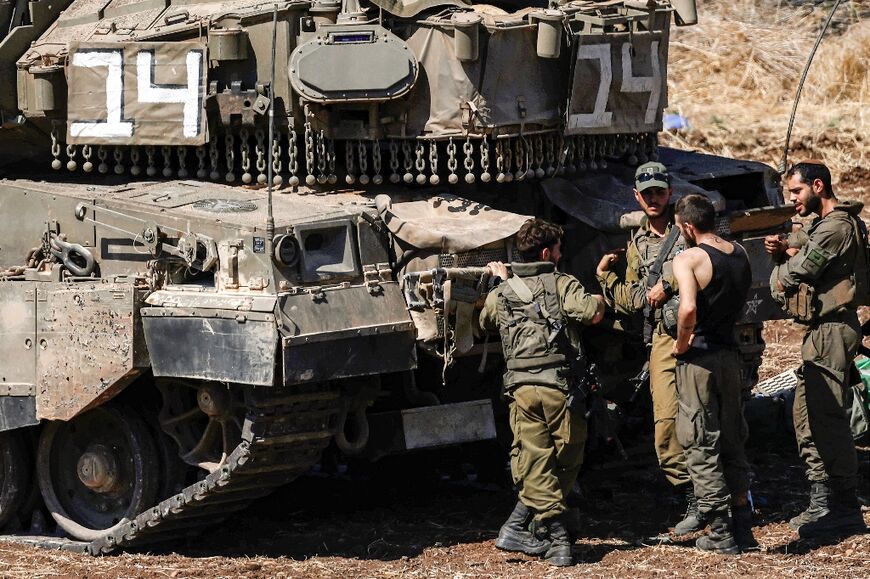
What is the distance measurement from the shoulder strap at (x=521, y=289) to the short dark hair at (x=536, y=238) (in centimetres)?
13

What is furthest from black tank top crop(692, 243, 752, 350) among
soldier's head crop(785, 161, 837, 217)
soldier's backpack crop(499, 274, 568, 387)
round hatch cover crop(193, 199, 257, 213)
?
round hatch cover crop(193, 199, 257, 213)

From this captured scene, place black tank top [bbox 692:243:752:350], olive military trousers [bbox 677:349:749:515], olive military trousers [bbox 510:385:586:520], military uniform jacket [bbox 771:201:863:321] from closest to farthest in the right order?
1. black tank top [bbox 692:243:752:350]
2. olive military trousers [bbox 677:349:749:515]
3. olive military trousers [bbox 510:385:586:520]
4. military uniform jacket [bbox 771:201:863:321]

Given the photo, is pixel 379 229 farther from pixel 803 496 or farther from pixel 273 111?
Result: pixel 803 496

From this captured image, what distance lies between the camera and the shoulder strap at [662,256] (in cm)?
878

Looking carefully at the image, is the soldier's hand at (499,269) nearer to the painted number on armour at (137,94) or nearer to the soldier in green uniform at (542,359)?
the soldier in green uniform at (542,359)

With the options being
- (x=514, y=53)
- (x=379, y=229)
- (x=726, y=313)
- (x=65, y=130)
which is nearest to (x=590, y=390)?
(x=726, y=313)

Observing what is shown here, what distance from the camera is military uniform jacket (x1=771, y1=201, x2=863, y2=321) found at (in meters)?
8.99

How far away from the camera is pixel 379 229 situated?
8898mm

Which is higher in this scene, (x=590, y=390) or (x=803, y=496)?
(x=590, y=390)

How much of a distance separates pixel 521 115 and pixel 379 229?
47.1 inches

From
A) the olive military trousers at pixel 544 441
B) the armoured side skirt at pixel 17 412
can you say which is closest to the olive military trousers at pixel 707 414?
the olive military trousers at pixel 544 441

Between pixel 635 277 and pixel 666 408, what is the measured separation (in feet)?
2.43

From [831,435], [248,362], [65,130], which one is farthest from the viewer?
[65,130]

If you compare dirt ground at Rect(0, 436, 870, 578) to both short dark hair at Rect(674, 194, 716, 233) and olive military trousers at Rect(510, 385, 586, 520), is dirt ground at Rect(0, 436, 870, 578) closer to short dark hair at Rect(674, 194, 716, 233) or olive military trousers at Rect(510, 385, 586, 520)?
olive military trousers at Rect(510, 385, 586, 520)
